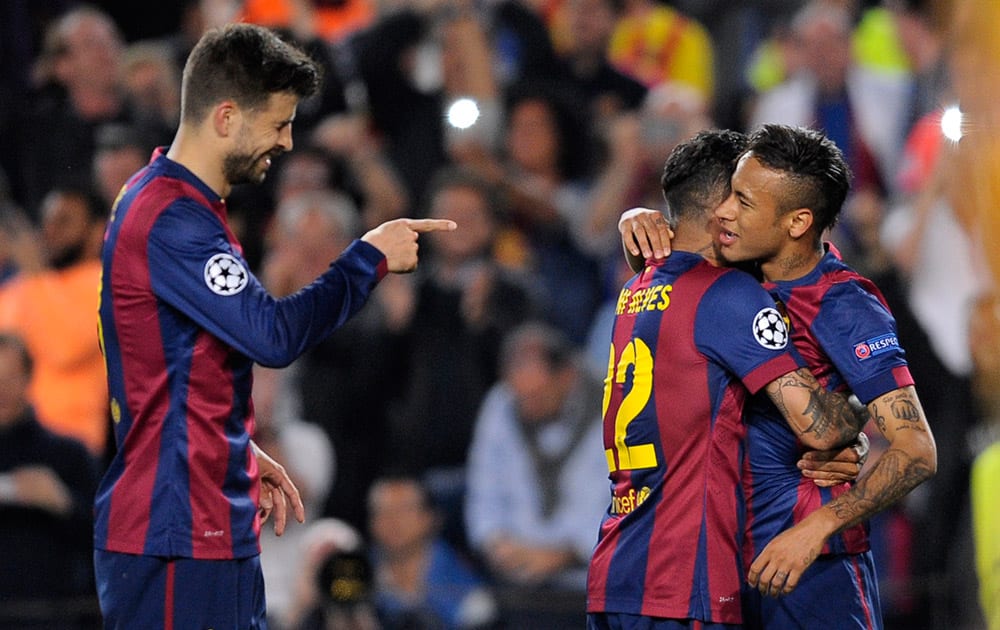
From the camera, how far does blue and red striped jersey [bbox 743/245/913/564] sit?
324 centimetres

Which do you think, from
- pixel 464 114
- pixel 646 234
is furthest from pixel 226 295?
pixel 464 114

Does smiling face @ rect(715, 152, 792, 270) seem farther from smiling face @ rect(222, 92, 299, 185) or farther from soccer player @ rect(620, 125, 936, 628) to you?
smiling face @ rect(222, 92, 299, 185)

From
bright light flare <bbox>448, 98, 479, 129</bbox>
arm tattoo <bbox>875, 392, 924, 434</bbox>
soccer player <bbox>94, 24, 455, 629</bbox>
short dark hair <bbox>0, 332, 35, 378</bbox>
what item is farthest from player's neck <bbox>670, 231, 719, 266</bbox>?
short dark hair <bbox>0, 332, 35, 378</bbox>

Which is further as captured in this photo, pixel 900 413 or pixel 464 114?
pixel 464 114

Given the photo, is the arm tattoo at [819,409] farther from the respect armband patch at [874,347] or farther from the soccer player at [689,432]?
the respect armband patch at [874,347]

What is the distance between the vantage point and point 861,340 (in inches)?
127

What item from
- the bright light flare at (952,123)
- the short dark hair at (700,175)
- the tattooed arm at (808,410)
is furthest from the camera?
the bright light flare at (952,123)

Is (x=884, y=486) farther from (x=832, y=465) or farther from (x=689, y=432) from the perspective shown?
(x=689, y=432)

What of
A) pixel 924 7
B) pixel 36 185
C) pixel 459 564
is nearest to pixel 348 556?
pixel 459 564

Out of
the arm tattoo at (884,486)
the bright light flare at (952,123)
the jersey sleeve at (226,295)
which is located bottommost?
the arm tattoo at (884,486)

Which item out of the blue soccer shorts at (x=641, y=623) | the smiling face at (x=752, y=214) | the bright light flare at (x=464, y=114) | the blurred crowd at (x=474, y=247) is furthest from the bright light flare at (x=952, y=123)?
the blue soccer shorts at (x=641, y=623)

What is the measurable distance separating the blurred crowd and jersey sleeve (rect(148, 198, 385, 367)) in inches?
128

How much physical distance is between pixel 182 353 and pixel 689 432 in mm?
1235

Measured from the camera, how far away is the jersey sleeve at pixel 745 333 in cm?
313
